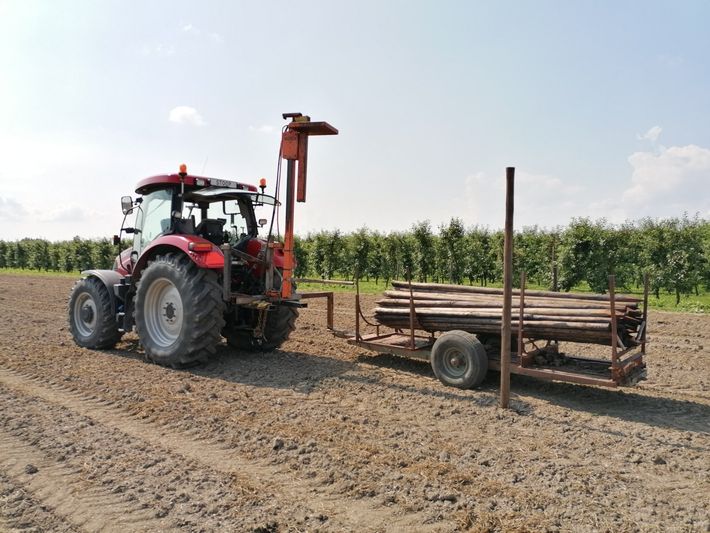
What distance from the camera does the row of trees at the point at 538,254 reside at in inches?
753

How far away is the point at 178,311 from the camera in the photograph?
7121 mm

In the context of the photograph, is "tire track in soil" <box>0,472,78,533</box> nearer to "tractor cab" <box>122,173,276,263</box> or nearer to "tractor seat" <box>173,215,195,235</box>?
"tractor cab" <box>122,173,276,263</box>

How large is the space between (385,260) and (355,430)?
22.0 meters

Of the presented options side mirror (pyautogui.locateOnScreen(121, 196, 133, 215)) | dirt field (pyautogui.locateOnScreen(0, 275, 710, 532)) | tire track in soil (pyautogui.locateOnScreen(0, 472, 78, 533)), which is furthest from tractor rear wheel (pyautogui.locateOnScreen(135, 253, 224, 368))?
tire track in soil (pyautogui.locateOnScreen(0, 472, 78, 533))

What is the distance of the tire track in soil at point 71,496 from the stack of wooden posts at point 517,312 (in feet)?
13.5

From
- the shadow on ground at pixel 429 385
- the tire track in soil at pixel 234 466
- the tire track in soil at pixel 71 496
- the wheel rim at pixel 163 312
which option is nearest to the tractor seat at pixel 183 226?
the wheel rim at pixel 163 312

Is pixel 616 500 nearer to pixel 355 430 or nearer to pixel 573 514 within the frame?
pixel 573 514

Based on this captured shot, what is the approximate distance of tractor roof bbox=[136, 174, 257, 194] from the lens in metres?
7.34

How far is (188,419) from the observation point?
16.3 feet

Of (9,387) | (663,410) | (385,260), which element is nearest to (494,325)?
(663,410)

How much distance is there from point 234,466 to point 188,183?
445 cm

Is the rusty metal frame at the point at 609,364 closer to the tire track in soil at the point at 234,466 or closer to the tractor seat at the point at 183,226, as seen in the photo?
the tire track in soil at the point at 234,466

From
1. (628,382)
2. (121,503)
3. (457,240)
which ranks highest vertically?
(457,240)

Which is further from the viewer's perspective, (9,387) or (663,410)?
(9,387)
